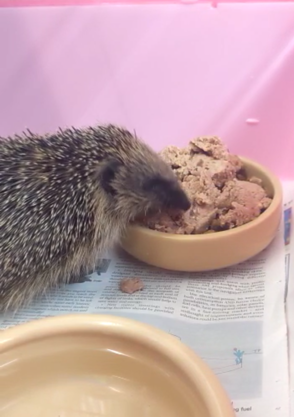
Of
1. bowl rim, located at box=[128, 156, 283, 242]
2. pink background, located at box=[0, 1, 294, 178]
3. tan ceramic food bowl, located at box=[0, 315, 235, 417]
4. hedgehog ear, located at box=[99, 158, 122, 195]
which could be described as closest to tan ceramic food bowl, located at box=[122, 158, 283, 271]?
bowl rim, located at box=[128, 156, 283, 242]

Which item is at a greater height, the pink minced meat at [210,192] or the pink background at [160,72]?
the pink background at [160,72]

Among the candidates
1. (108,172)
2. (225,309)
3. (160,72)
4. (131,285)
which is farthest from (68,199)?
(160,72)

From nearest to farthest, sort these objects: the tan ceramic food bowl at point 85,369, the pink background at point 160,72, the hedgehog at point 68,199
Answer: the tan ceramic food bowl at point 85,369, the hedgehog at point 68,199, the pink background at point 160,72

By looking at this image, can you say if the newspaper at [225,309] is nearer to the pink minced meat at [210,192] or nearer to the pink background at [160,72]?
the pink minced meat at [210,192]

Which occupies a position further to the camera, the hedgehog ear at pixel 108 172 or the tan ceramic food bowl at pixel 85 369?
the hedgehog ear at pixel 108 172

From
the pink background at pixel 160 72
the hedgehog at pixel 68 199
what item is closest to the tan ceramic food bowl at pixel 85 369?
the hedgehog at pixel 68 199

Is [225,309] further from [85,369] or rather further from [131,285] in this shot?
[85,369]

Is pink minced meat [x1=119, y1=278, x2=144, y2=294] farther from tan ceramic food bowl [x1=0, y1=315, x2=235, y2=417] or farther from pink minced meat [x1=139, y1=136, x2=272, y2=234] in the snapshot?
tan ceramic food bowl [x1=0, y1=315, x2=235, y2=417]
